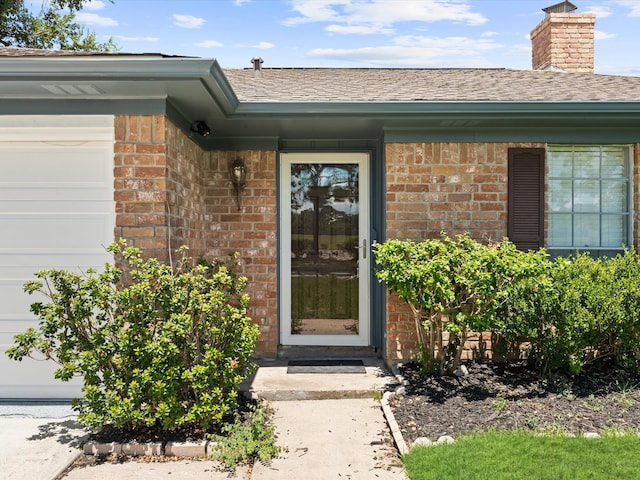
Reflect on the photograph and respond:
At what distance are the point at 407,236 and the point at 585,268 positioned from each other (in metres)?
1.69

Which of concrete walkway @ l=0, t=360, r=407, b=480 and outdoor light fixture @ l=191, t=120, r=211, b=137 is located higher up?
outdoor light fixture @ l=191, t=120, r=211, b=137

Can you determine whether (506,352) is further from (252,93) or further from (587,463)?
(252,93)

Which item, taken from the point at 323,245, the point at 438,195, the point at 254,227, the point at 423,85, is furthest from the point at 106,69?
the point at 423,85

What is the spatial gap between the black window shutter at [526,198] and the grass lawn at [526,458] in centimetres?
234

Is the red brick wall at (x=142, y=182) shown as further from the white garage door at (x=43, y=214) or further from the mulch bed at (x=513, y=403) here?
the mulch bed at (x=513, y=403)

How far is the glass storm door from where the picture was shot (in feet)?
20.1

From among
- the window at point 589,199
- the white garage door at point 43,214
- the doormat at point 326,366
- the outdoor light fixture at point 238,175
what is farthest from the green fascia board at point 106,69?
the window at point 589,199

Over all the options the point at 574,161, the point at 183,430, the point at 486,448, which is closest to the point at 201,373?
the point at 183,430

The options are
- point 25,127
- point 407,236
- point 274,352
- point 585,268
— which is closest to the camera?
point 25,127

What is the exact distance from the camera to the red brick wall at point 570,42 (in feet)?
27.2

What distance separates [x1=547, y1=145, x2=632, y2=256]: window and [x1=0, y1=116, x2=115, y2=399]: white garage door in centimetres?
453

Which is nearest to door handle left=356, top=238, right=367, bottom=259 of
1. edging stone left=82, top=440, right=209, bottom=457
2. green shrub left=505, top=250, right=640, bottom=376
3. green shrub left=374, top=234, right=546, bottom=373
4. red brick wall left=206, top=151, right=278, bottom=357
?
red brick wall left=206, top=151, right=278, bottom=357

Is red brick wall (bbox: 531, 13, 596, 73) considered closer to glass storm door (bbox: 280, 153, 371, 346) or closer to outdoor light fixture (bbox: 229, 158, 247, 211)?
glass storm door (bbox: 280, 153, 371, 346)

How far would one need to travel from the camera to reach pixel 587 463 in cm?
322
